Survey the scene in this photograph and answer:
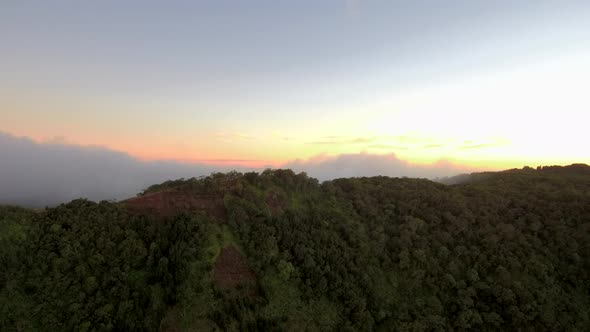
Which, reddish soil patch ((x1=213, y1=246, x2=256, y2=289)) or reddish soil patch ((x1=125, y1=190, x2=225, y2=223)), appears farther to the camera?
reddish soil patch ((x1=125, y1=190, x2=225, y2=223))

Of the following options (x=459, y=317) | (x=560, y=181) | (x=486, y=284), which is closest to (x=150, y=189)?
(x=459, y=317)

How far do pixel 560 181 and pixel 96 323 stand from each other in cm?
7243

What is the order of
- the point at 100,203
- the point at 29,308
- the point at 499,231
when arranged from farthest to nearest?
1. the point at 499,231
2. the point at 100,203
3. the point at 29,308

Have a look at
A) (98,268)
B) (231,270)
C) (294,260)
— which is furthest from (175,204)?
(294,260)

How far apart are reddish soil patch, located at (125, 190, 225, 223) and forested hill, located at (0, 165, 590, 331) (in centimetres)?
16

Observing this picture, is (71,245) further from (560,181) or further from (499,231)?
(560,181)

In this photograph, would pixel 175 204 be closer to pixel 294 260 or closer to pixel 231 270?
pixel 231 270

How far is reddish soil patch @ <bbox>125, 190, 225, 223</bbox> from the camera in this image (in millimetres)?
34094

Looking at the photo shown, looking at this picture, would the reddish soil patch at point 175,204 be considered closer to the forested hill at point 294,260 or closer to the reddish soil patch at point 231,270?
the forested hill at point 294,260

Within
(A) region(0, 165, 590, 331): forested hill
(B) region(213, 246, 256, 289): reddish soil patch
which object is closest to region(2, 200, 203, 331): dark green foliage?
(A) region(0, 165, 590, 331): forested hill

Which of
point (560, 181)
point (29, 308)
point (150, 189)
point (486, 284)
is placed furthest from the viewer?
point (560, 181)

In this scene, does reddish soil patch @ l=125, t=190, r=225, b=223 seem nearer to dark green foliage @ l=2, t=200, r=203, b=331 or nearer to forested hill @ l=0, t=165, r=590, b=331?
forested hill @ l=0, t=165, r=590, b=331

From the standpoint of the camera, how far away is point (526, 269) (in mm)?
38375

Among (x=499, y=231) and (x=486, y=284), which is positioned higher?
(x=499, y=231)
